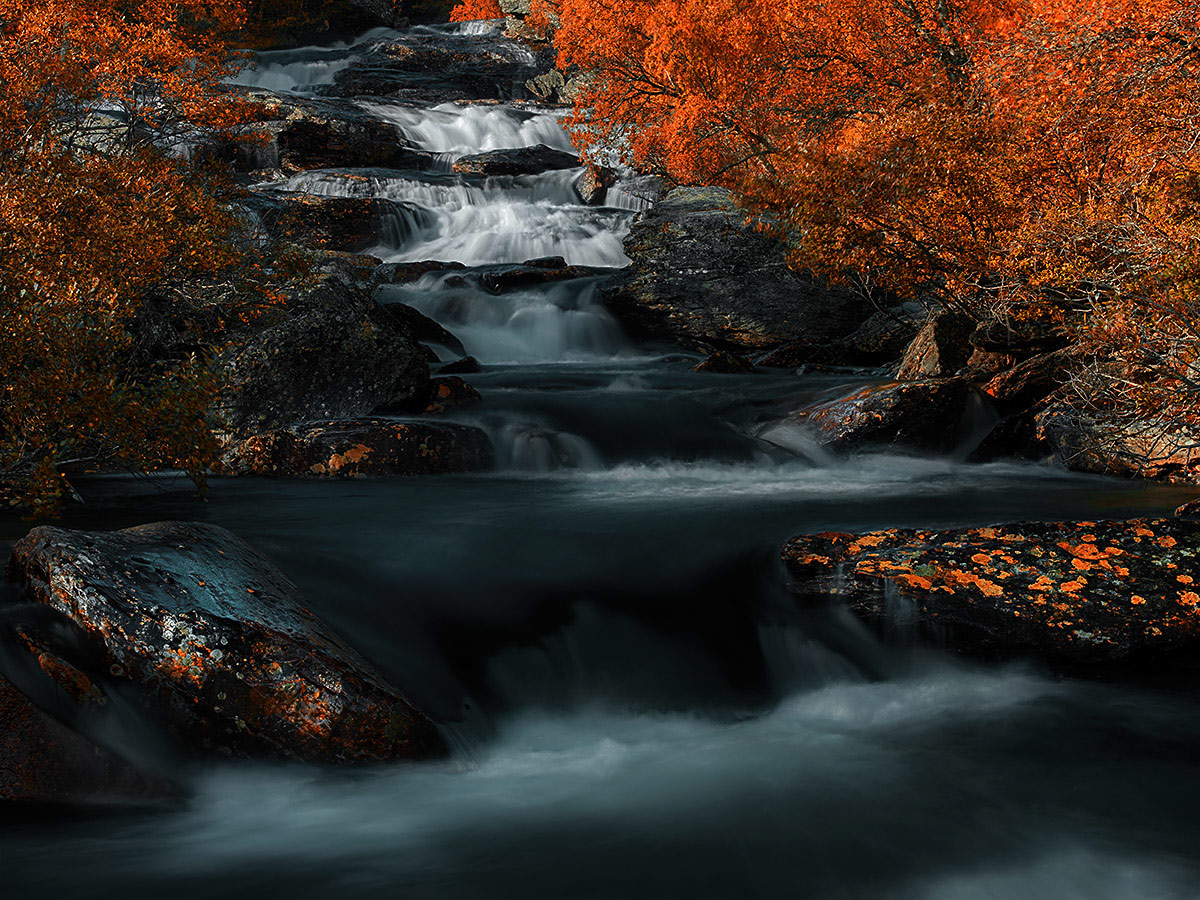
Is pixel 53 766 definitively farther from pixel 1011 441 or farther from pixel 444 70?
pixel 444 70

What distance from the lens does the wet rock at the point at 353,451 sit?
364 inches

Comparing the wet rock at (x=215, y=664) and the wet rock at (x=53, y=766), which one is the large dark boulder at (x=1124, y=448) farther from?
the wet rock at (x=53, y=766)

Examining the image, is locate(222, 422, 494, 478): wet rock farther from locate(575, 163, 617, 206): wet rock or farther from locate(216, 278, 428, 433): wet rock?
locate(575, 163, 617, 206): wet rock

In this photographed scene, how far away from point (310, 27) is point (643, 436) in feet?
168

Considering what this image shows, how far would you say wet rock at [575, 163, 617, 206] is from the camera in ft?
87.4

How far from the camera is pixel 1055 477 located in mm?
8891

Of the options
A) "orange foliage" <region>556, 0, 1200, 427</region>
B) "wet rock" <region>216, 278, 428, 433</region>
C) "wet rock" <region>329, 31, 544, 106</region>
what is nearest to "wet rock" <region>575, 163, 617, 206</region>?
"orange foliage" <region>556, 0, 1200, 427</region>

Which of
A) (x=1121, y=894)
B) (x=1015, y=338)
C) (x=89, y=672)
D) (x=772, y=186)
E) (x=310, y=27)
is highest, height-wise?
(x=310, y=27)

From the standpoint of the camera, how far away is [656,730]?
4773 mm

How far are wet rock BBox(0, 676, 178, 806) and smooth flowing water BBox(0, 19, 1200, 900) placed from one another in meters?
0.13

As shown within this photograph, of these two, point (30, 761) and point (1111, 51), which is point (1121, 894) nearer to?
point (30, 761)

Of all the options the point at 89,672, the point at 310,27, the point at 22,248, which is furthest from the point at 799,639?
the point at 310,27

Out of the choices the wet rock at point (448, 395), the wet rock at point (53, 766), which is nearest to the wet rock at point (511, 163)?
the wet rock at point (448, 395)

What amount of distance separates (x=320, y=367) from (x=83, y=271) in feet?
10.8
